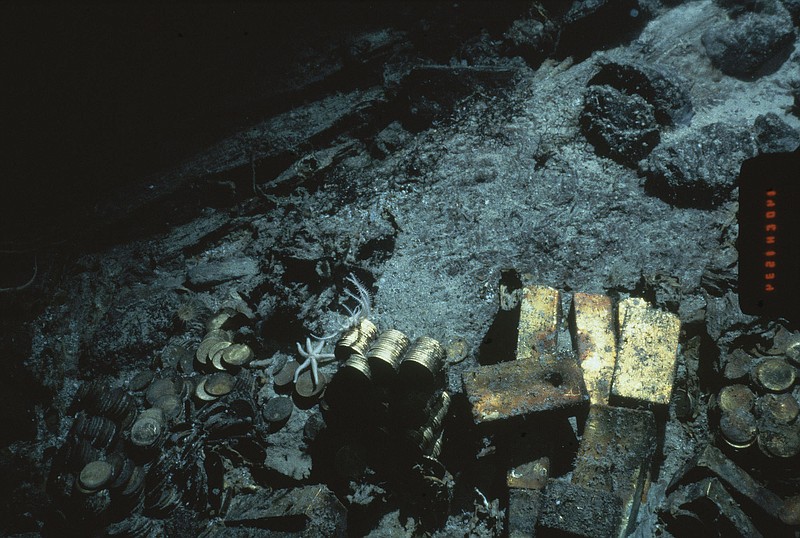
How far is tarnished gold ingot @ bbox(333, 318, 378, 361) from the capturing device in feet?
10.8

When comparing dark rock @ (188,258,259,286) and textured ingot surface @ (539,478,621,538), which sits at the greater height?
dark rock @ (188,258,259,286)

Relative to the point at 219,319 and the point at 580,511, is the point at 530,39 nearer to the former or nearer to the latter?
the point at 219,319

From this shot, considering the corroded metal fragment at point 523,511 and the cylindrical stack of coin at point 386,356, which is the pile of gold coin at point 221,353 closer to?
the cylindrical stack of coin at point 386,356

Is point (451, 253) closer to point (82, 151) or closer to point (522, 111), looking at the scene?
point (522, 111)

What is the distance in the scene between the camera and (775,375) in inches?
115

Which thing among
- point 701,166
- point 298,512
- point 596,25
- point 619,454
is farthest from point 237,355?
point 596,25

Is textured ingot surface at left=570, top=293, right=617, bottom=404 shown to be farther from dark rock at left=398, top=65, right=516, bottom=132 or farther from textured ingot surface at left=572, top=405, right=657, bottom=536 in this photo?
dark rock at left=398, top=65, right=516, bottom=132

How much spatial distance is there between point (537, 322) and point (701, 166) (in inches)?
101

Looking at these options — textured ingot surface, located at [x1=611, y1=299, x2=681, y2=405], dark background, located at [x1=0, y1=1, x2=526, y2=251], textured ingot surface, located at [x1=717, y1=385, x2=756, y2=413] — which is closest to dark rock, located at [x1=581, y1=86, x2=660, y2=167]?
dark background, located at [x1=0, y1=1, x2=526, y2=251]

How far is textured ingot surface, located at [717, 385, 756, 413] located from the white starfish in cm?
280

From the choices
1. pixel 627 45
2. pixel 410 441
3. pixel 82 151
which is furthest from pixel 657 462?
pixel 82 151

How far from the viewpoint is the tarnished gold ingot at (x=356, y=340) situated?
3.28 metres

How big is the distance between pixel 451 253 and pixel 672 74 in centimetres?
330

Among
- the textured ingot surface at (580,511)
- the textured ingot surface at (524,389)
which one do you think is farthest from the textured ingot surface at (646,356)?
the textured ingot surface at (580,511)
